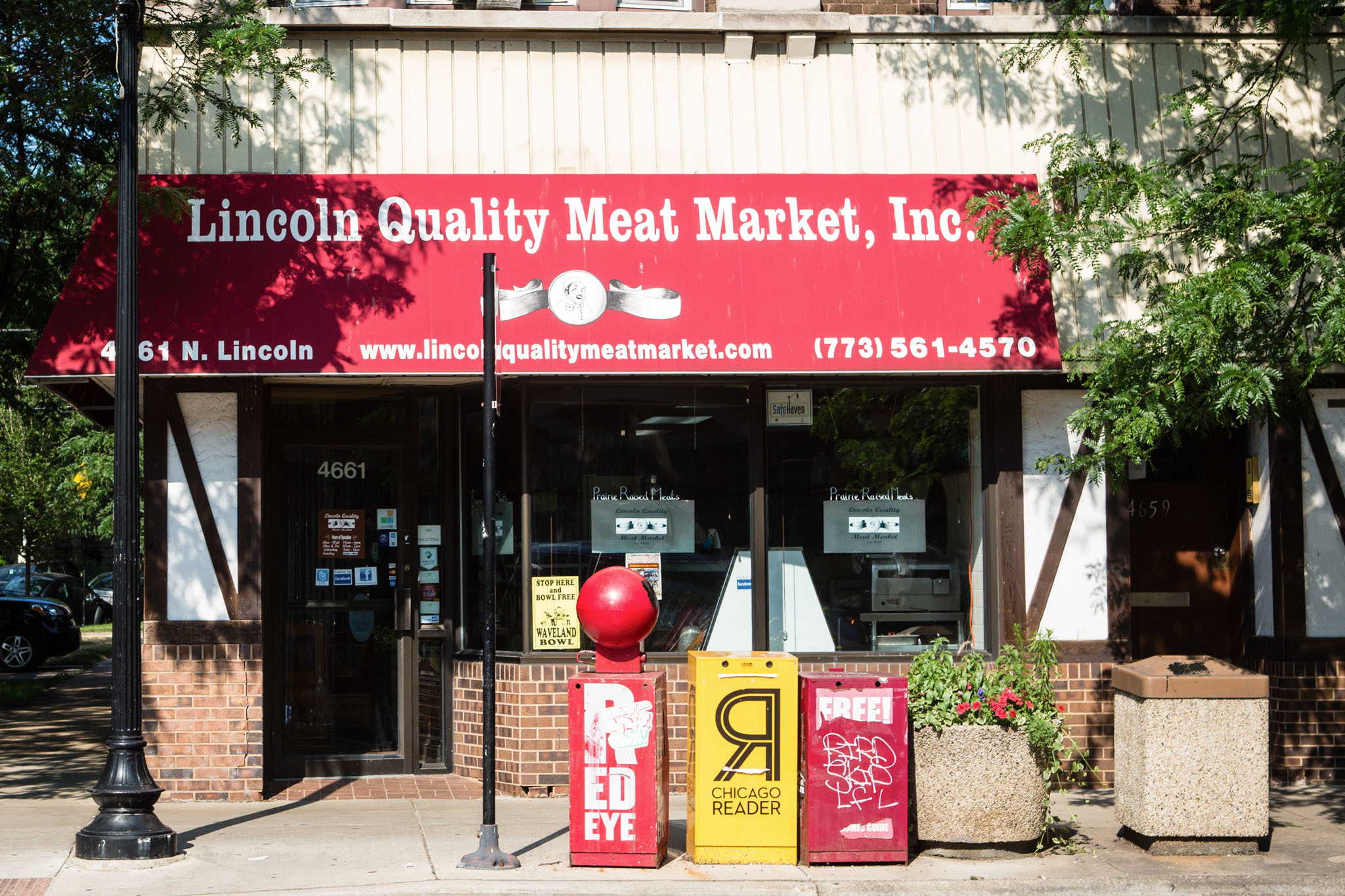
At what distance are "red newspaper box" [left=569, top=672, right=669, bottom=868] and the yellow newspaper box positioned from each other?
261 mm

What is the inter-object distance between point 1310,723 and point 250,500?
7.72 metres

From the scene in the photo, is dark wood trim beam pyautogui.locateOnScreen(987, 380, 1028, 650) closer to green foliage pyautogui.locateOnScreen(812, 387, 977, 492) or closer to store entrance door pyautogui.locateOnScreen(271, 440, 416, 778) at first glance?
green foliage pyautogui.locateOnScreen(812, 387, 977, 492)

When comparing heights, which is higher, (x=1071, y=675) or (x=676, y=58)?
(x=676, y=58)

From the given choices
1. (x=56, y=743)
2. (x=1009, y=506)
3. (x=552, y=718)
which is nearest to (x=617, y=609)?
(x=552, y=718)

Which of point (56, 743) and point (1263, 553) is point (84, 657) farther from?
point (1263, 553)

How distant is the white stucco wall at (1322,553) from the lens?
9367 millimetres

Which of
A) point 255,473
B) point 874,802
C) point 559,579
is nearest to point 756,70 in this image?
point 559,579

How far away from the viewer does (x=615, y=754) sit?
22.1 feet

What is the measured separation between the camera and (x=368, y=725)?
31.2ft

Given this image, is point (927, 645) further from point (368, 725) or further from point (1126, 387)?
point (368, 725)

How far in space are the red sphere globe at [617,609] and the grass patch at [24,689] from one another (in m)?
11.2

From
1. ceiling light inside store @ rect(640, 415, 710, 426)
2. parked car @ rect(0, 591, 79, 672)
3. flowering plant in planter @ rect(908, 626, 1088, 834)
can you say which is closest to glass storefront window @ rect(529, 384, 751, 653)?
ceiling light inside store @ rect(640, 415, 710, 426)

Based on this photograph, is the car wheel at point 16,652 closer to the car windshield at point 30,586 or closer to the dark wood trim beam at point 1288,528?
the car windshield at point 30,586

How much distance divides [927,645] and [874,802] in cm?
263
